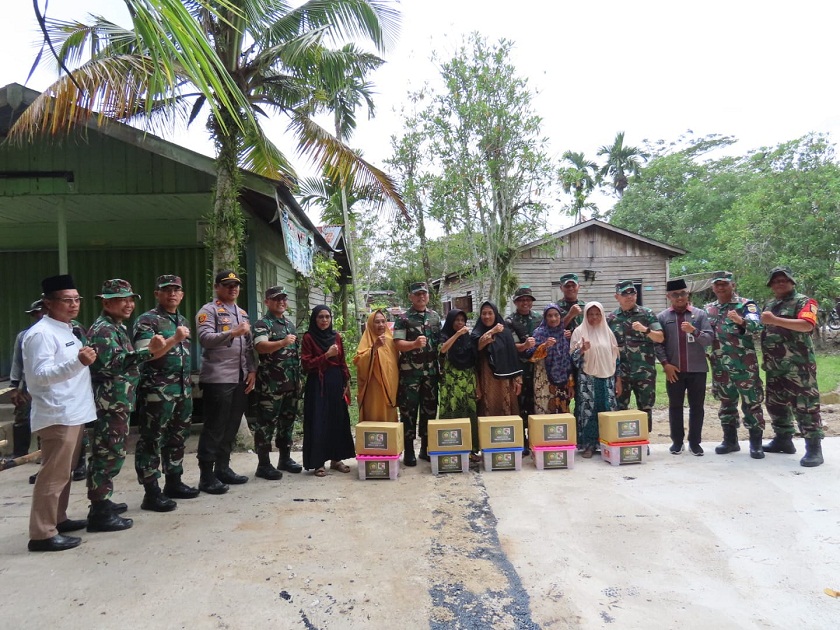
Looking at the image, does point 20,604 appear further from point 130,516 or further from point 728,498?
point 728,498

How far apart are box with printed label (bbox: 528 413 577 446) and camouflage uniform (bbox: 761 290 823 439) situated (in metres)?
1.90

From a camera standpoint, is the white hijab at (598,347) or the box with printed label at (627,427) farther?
the white hijab at (598,347)

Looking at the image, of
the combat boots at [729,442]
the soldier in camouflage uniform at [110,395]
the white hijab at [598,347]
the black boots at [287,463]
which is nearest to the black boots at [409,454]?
the black boots at [287,463]

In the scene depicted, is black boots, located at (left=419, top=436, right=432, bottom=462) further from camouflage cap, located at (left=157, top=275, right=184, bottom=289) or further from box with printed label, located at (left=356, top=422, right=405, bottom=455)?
camouflage cap, located at (left=157, top=275, right=184, bottom=289)

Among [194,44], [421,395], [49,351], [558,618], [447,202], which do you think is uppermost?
[447,202]

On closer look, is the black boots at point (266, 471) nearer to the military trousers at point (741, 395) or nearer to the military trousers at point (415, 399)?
the military trousers at point (415, 399)

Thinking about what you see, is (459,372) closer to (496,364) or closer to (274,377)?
(496,364)

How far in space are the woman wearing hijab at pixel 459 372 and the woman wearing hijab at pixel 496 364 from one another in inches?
4.9

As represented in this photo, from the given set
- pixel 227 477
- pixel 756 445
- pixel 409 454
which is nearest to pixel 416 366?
pixel 409 454

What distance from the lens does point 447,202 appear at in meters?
12.1

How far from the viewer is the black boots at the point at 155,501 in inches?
150

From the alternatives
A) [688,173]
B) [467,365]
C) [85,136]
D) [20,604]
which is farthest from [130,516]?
→ [688,173]

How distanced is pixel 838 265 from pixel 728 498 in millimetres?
Result: 14306

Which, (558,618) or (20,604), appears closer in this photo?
(558,618)
